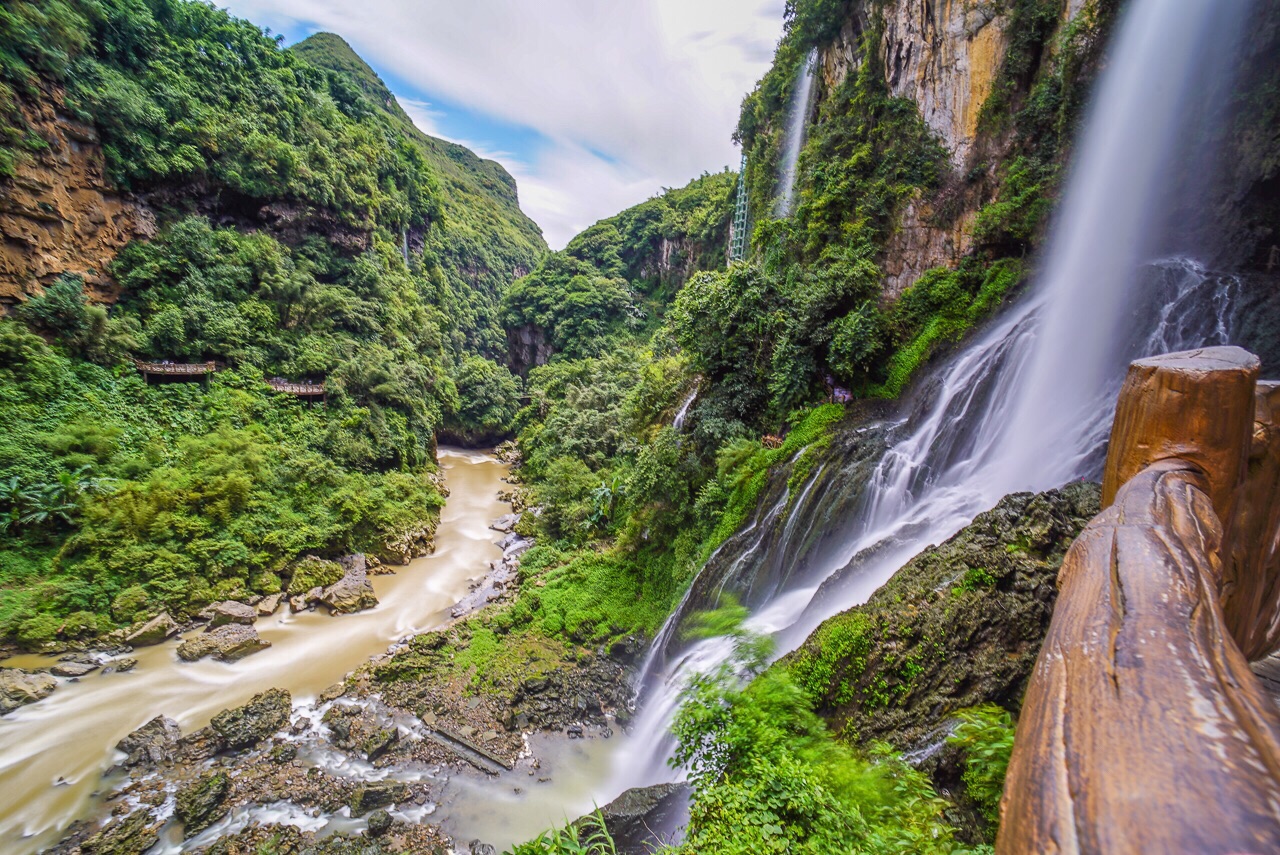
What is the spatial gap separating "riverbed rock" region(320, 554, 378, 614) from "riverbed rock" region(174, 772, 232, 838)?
16.9ft

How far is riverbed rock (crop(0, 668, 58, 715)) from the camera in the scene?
30.5 ft

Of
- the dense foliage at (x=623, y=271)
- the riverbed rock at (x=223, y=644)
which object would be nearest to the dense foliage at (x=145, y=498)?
the riverbed rock at (x=223, y=644)

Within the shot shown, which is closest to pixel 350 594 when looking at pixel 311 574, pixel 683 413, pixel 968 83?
pixel 311 574

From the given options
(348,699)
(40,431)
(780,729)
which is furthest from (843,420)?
(40,431)

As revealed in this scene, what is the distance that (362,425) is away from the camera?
19.7 meters

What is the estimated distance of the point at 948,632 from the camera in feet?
14.2

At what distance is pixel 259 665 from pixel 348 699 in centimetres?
267

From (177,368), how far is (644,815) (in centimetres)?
1949

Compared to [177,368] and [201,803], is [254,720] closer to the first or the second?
[201,803]

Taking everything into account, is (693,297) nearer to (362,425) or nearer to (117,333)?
(362,425)

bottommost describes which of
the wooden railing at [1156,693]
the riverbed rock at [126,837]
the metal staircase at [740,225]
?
the riverbed rock at [126,837]

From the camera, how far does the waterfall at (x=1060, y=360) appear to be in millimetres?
6742

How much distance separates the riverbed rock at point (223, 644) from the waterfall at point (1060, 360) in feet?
29.4

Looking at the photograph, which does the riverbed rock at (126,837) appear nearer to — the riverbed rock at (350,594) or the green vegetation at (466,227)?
the riverbed rock at (350,594)
